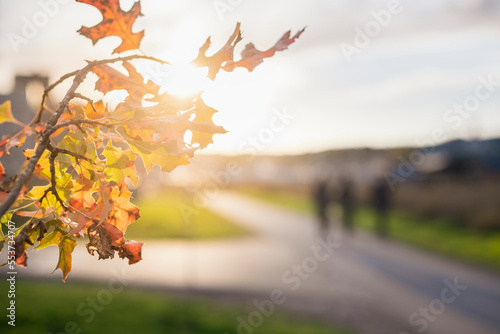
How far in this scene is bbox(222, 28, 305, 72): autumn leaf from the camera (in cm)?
101

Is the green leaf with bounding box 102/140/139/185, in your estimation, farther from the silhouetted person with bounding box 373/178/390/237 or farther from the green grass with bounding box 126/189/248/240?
the silhouetted person with bounding box 373/178/390/237

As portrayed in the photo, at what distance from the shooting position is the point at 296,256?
41.5 ft

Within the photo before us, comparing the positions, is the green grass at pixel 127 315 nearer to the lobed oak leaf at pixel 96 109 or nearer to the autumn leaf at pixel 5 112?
the lobed oak leaf at pixel 96 109

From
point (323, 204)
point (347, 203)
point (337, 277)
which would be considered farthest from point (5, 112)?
point (347, 203)

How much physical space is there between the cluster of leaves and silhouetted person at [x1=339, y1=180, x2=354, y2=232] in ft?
48.1

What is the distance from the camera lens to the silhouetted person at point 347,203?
15398mm

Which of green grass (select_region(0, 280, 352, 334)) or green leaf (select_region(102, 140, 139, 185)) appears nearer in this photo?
green leaf (select_region(102, 140, 139, 185))

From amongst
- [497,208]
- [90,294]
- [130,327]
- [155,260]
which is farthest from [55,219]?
[497,208]

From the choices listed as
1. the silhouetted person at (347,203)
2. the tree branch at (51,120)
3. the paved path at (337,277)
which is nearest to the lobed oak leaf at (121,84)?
the tree branch at (51,120)

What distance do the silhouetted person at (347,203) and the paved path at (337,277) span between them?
0.51 m

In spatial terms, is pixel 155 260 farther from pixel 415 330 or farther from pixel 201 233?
pixel 415 330

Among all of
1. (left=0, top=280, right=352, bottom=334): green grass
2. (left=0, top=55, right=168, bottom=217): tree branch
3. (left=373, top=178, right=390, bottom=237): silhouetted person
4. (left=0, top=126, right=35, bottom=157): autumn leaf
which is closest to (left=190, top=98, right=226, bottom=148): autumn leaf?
(left=0, top=55, right=168, bottom=217): tree branch

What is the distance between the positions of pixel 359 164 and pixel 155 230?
3940 cm

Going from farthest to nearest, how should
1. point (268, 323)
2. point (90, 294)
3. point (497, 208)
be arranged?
1. point (497, 208)
2. point (90, 294)
3. point (268, 323)
